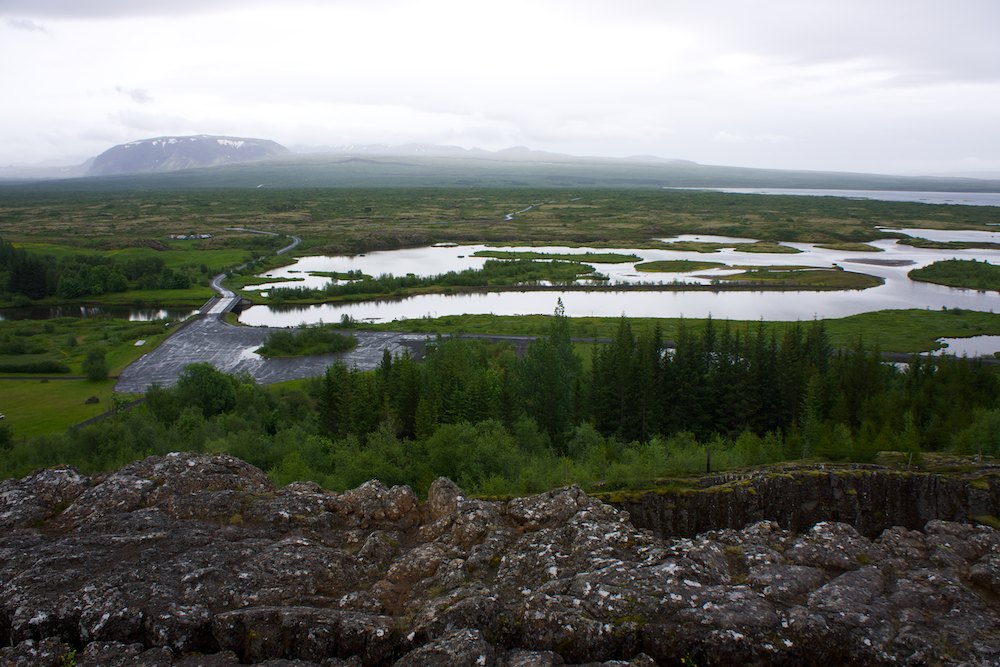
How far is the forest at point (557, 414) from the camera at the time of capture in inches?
944

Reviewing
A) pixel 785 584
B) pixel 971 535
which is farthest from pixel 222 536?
pixel 971 535

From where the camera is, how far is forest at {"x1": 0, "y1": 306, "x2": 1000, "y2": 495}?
23984 millimetres

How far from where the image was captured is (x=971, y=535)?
34.7 ft

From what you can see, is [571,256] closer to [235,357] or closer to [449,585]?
[235,357]

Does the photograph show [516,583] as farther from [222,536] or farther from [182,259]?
[182,259]

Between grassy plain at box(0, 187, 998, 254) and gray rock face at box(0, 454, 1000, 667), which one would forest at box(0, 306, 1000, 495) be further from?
grassy plain at box(0, 187, 998, 254)

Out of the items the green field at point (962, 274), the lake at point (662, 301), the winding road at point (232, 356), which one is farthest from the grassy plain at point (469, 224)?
the winding road at point (232, 356)

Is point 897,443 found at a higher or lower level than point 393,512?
lower

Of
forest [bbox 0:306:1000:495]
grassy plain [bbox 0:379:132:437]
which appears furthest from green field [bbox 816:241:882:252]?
grassy plain [bbox 0:379:132:437]

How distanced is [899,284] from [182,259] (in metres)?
111

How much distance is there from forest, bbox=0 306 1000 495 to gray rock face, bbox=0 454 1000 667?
905cm

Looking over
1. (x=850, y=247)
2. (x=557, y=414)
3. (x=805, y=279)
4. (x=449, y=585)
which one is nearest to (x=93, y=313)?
(x=557, y=414)

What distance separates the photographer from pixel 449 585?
931 centimetres

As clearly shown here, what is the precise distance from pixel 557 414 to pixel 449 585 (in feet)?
87.7
